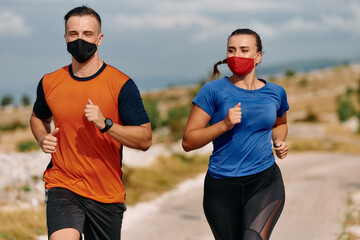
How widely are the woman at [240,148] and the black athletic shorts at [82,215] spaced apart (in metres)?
0.78

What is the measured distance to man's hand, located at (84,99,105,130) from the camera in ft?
Result: 12.2

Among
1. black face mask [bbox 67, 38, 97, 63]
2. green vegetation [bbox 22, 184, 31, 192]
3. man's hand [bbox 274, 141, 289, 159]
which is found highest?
black face mask [bbox 67, 38, 97, 63]

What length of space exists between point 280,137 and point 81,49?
1.91 meters

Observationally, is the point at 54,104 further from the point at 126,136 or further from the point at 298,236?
the point at 298,236

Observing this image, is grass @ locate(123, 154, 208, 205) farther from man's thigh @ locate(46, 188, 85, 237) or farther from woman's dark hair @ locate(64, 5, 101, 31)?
woman's dark hair @ locate(64, 5, 101, 31)

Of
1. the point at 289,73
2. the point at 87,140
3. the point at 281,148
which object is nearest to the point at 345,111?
the point at 281,148

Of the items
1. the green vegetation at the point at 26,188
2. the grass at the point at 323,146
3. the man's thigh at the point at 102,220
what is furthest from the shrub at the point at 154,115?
the man's thigh at the point at 102,220

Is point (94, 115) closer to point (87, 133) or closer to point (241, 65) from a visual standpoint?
point (87, 133)

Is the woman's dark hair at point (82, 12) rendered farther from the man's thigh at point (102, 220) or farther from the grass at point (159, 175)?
the grass at point (159, 175)

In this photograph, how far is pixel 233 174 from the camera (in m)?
4.36

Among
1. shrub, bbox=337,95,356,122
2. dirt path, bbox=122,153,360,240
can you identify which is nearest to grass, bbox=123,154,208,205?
dirt path, bbox=122,153,360,240

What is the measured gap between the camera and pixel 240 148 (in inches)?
171

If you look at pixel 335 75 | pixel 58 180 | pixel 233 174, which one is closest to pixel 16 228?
pixel 58 180

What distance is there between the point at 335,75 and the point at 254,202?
92.7 metres
